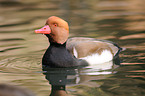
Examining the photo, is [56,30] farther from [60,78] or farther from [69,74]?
[60,78]

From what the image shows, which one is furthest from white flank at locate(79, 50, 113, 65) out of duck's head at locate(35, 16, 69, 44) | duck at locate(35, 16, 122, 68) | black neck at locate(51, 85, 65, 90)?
black neck at locate(51, 85, 65, 90)

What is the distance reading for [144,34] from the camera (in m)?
10.8

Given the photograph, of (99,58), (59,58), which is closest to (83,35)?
(99,58)

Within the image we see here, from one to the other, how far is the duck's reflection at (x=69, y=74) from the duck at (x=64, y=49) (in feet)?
0.51

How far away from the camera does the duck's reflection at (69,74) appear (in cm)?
688

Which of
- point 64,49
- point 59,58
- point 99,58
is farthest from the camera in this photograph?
point 99,58

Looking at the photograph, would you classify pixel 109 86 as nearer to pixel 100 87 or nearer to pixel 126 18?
pixel 100 87

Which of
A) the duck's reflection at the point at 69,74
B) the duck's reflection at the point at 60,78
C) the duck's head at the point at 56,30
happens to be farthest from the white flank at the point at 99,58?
the duck's head at the point at 56,30

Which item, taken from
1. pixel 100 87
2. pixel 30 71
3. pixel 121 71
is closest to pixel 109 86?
pixel 100 87

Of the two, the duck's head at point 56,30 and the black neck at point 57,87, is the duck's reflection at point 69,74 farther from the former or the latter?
the duck's head at point 56,30

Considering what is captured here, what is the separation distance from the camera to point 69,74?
763cm

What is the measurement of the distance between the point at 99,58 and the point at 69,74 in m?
1.20

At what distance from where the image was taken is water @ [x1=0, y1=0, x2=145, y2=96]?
6.78 meters

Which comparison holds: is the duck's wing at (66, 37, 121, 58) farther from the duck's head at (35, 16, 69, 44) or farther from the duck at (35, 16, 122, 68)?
the duck's head at (35, 16, 69, 44)
